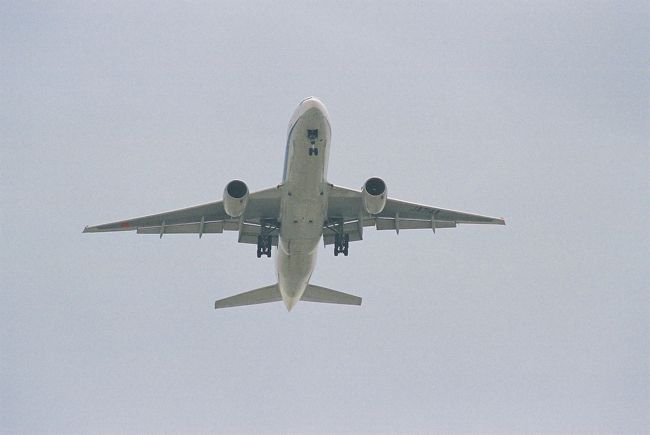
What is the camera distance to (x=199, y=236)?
31.3 meters

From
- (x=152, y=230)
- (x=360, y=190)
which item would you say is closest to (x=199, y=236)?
(x=152, y=230)

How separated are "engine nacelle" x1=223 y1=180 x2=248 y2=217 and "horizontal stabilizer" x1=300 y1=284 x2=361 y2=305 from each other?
6784 mm

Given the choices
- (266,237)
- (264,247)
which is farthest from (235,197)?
(264,247)

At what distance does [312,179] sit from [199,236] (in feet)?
21.7

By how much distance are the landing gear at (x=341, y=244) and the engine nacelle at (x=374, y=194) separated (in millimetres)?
3552

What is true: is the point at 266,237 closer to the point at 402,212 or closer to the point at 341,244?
the point at 341,244

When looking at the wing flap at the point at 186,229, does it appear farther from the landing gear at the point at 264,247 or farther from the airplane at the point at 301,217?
the landing gear at the point at 264,247

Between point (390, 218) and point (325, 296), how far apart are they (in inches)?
167

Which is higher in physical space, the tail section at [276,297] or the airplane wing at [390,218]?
Answer: the airplane wing at [390,218]

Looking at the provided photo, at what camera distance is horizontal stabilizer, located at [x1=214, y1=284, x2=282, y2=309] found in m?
32.9

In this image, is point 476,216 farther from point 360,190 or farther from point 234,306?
point 234,306

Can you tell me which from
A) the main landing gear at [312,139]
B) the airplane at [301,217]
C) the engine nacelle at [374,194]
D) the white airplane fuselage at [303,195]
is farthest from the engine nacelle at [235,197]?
the engine nacelle at [374,194]

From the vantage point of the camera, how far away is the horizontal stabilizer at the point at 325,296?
33.3 m

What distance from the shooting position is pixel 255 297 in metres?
33.2
